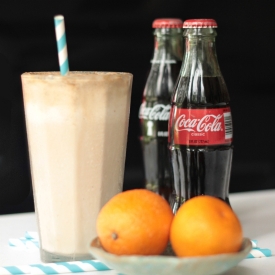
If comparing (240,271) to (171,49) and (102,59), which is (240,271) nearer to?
(171,49)

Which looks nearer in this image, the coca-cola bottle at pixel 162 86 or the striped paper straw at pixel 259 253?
the striped paper straw at pixel 259 253

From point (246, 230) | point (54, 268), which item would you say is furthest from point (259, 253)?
point (54, 268)

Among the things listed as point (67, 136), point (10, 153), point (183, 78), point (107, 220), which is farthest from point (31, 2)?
point (107, 220)

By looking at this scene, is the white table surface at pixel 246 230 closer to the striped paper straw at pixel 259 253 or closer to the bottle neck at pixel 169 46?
the striped paper straw at pixel 259 253

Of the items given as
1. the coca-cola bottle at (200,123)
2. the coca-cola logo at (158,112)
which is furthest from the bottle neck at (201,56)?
the coca-cola logo at (158,112)

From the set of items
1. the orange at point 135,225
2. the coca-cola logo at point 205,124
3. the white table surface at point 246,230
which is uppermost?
the coca-cola logo at point 205,124

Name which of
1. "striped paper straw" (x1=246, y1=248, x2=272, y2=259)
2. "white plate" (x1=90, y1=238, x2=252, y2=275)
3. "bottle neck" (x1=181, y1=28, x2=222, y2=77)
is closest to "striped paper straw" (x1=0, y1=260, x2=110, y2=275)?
"white plate" (x1=90, y1=238, x2=252, y2=275)

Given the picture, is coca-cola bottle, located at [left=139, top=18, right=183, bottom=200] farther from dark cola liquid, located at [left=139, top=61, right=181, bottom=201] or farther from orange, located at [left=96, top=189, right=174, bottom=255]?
orange, located at [left=96, top=189, right=174, bottom=255]
